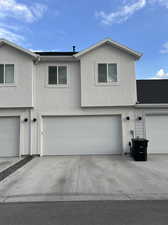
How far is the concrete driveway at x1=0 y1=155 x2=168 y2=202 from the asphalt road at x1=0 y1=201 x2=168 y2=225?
39cm

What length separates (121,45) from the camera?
1133 centimetres

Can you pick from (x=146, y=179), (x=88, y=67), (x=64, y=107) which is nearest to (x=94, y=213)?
(x=146, y=179)

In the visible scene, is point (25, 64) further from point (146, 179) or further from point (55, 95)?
point (146, 179)

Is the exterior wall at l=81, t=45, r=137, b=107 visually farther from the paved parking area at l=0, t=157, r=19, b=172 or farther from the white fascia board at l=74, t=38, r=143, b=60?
the paved parking area at l=0, t=157, r=19, b=172

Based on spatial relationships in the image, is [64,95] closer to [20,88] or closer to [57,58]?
[57,58]

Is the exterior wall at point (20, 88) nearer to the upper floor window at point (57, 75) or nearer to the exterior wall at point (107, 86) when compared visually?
the upper floor window at point (57, 75)

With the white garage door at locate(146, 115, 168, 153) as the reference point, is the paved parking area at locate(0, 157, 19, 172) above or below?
below

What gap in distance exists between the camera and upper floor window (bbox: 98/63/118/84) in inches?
449

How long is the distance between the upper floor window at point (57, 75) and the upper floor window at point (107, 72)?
213cm

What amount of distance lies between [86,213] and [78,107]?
25.7ft

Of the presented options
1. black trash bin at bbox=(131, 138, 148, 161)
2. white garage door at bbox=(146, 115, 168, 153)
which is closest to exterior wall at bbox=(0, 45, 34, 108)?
black trash bin at bbox=(131, 138, 148, 161)

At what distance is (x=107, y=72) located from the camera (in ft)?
37.6

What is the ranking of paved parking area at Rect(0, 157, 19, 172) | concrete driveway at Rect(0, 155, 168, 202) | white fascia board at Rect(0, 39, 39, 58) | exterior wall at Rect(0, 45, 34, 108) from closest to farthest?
concrete driveway at Rect(0, 155, 168, 202) → paved parking area at Rect(0, 157, 19, 172) → white fascia board at Rect(0, 39, 39, 58) → exterior wall at Rect(0, 45, 34, 108)

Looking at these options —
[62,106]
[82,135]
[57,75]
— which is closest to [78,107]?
[62,106]
